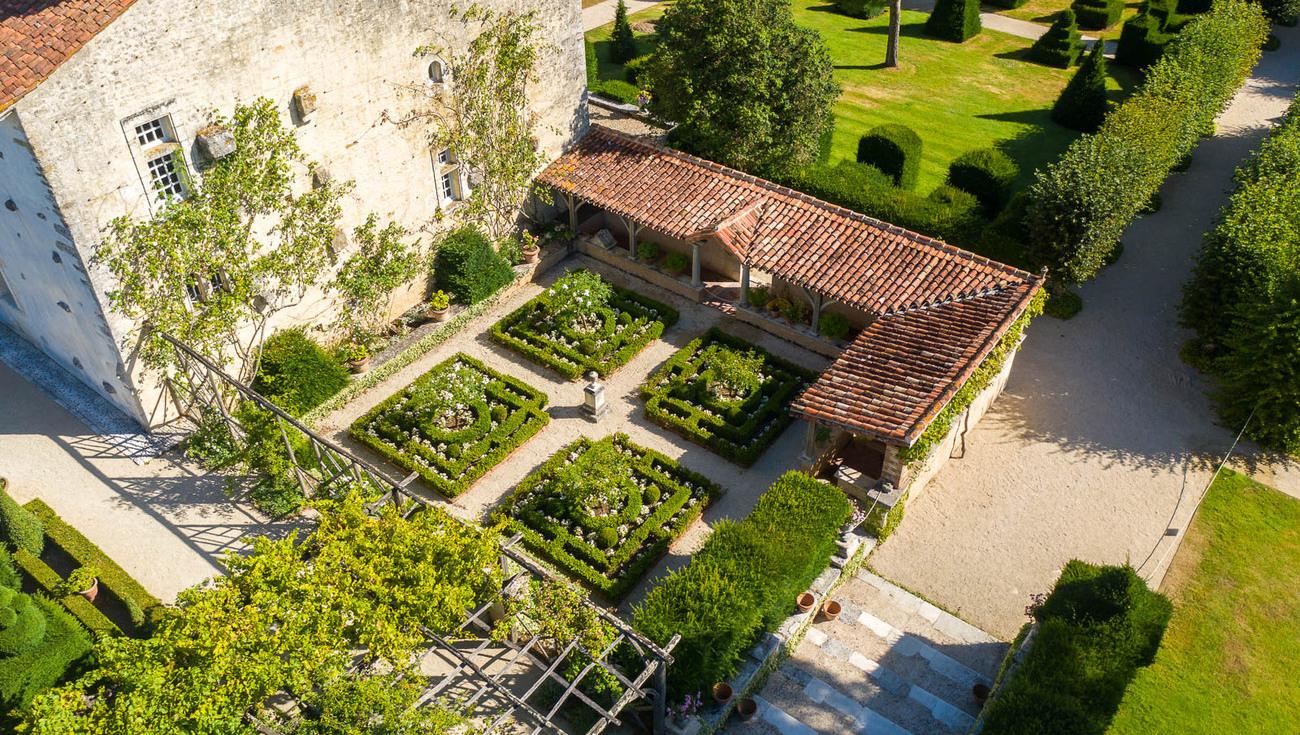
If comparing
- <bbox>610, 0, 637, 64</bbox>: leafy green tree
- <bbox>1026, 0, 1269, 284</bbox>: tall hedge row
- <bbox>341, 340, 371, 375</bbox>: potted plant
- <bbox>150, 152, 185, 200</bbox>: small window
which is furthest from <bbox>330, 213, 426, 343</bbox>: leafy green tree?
<bbox>610, 0, 637, 64</bbox>: leafy green tree

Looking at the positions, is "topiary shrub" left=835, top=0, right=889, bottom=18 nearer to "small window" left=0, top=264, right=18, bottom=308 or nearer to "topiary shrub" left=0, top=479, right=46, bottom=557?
"small window" left=0, top=264, right=18, bottom=308

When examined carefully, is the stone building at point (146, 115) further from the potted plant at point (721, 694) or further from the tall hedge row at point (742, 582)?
the potted plant at point (721, 694)

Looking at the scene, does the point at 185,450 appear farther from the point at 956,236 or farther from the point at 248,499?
the point at 956,236

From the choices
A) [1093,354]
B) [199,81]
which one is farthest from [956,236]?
[199,81]

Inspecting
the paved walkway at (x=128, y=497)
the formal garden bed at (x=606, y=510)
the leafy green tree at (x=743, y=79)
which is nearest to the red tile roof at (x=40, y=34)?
the paved walkway at (x=128, y=497)

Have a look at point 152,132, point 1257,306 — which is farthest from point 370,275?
point 1257,306
